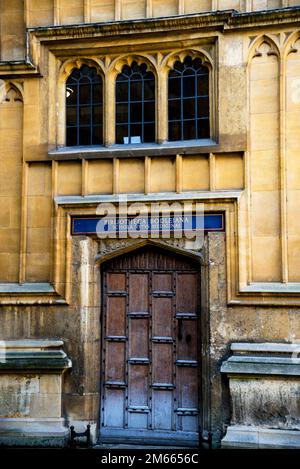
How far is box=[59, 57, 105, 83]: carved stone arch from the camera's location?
32.2 feet

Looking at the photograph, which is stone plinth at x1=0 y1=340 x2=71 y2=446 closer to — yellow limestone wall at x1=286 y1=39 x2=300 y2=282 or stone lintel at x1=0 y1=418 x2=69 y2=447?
stone lintel at x1=0 y1=418 x2=69 y2=447

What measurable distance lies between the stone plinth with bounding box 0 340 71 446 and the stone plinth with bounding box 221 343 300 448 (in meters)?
2.60

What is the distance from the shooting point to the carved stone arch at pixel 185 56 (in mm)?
9383

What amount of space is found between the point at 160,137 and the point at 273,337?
143 inches

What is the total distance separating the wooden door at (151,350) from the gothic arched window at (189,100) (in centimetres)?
204

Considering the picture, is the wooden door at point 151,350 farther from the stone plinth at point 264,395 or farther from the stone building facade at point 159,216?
the stone plinth at point 264,395

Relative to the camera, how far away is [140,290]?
31.2 ft

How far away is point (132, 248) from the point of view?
938 centimetres

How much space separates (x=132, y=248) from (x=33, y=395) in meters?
2.80

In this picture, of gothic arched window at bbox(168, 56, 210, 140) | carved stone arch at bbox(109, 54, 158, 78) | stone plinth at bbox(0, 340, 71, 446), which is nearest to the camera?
stone plinth at bbox(0, 340, 71, 446)

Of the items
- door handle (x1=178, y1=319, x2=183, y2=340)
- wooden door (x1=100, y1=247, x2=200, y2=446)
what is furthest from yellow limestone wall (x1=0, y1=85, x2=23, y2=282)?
door handle (x1=178, y1=319, x2=183, y2=340)

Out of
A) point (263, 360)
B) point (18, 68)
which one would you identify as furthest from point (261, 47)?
point (263, 360)

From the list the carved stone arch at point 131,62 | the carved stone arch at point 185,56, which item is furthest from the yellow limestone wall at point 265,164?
the carved stone arch at point 131,62
